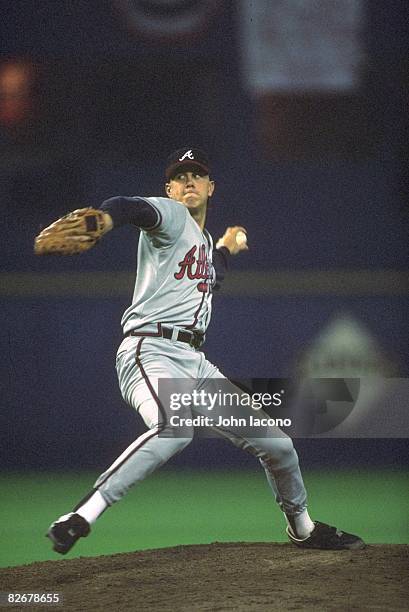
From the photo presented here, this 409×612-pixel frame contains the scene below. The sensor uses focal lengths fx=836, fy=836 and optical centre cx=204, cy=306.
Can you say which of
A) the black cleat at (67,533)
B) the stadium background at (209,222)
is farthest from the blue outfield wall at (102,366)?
the black cleat at (67,533)

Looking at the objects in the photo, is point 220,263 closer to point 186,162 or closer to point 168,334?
point 186,162

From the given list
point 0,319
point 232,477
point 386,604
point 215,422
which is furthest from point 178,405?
point 0,319

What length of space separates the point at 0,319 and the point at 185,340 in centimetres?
257

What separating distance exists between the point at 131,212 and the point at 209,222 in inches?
99.4

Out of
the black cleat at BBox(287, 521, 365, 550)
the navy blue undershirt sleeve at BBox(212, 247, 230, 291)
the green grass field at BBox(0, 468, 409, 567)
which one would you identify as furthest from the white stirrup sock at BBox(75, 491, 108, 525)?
the navy blue undershirt sleeve at BBox(212, 247, 230, 291)

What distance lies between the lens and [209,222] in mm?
5105

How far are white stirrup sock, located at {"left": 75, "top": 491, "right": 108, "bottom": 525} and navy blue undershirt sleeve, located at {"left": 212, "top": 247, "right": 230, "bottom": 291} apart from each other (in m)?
1.09

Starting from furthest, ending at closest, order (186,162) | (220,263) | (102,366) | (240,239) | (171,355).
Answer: (102,366), (240,239), (220,263), (186,162), (171,355)

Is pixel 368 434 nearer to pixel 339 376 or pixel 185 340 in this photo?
pixel 339 376

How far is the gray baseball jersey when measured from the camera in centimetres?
295

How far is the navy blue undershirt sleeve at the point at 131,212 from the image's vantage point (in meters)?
2.52

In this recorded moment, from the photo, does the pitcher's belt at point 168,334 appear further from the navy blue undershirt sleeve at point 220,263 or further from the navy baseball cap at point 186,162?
the navy baseball cap at point 186,162

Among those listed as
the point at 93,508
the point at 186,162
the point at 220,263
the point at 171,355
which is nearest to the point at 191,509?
the point at 220,263

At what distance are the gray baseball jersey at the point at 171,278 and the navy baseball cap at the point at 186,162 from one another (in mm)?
289
